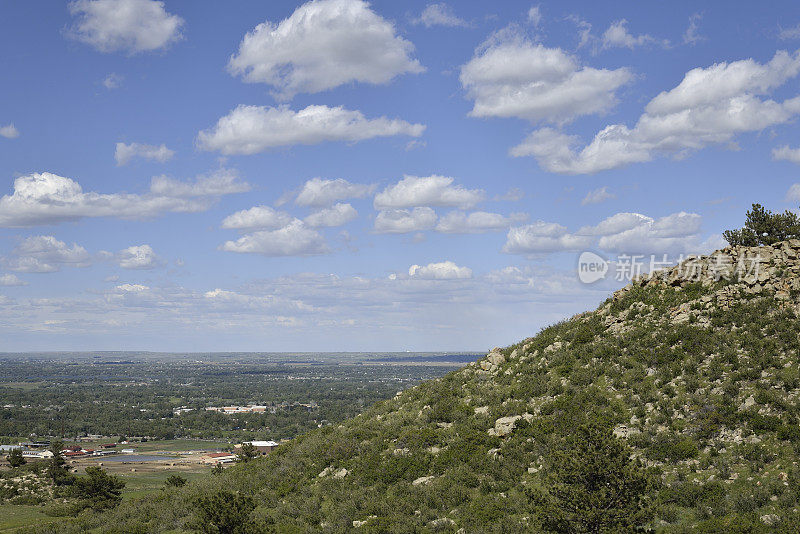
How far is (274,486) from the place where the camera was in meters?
37.2

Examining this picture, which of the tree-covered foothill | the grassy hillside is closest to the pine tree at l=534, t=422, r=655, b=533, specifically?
the grassy hillside

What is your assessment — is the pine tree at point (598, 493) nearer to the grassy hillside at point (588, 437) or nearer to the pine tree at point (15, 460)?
the grassy hillside at point (588, 437)

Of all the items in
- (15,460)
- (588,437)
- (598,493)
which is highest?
(588,437)

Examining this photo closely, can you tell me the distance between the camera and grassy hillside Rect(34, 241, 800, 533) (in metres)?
22.5

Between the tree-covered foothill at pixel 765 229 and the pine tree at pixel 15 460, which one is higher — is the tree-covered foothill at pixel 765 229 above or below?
above

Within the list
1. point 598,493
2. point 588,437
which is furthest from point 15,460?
point 598,493

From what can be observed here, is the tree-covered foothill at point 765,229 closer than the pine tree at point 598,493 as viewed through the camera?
No

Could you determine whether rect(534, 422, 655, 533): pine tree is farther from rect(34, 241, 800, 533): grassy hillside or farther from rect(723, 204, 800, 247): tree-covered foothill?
rect(723, 204, 800, 247): tree-covered foothill

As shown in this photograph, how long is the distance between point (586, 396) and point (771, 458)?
1032 centimetres

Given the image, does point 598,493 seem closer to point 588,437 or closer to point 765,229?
point 588,437

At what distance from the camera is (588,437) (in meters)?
22.1

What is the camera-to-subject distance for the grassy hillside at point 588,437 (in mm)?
22469

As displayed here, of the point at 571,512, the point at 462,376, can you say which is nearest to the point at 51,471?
the point at 462,376

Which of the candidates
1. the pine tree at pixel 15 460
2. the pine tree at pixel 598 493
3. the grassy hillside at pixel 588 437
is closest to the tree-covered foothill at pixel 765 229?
the grassy hillside at pixel 588 437
